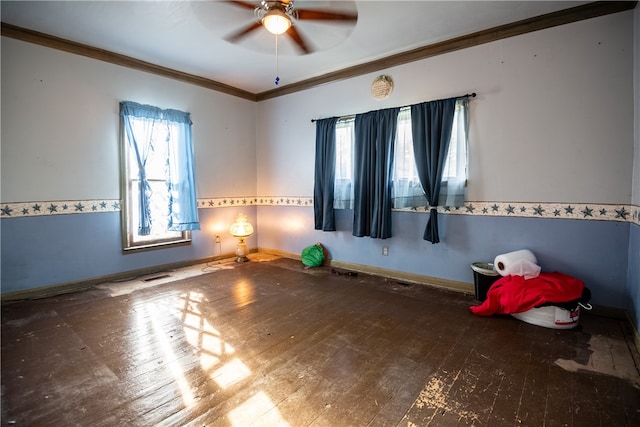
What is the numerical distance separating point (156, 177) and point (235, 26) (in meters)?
2.52

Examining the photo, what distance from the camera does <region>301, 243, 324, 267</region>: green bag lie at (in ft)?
15.5

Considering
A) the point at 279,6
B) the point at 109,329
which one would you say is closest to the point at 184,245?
the point at 109,329

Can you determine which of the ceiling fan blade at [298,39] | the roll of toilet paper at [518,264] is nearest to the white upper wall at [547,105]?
the roll of toilet paper at [518,264]

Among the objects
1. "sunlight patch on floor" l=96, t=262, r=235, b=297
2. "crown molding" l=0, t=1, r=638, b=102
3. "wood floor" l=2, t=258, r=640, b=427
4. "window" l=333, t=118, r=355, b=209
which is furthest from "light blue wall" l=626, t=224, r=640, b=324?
"sunlight patch on floor" l=96, t=262, r=235, b=297

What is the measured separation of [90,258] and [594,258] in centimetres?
549

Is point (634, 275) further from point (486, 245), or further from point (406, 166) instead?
point (406, 166)

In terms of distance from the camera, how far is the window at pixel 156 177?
405 cm

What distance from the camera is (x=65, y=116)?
3561 millimetres

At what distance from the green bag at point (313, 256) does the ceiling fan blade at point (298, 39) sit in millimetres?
2752

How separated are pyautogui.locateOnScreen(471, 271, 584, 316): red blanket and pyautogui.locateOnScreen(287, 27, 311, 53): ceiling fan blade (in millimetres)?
2974

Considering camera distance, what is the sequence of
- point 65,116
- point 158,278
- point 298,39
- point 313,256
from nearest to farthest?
point 298,39 < point 65,116 < point 158,278 < point 313,256

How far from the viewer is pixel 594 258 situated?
291 cm

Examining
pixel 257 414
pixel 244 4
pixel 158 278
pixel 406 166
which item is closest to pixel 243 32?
pixel 244 4

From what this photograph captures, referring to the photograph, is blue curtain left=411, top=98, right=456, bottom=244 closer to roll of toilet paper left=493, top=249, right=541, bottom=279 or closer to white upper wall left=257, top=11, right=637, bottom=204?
white upper wall left=257, top=11, right=637, bottom=204
